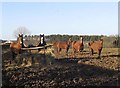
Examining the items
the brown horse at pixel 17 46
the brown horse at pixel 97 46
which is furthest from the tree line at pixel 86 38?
the brown horse at pixel 17 46

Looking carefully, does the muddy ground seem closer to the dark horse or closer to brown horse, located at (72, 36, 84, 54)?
the dark horse

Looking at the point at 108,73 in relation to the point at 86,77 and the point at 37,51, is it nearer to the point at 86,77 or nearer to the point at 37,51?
the point at 86,77

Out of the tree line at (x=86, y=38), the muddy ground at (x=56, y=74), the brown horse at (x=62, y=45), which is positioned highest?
the tree line at (x=86, y=38)

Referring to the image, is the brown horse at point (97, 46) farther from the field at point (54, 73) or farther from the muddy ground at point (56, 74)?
the muddy ground at point (56, 74)

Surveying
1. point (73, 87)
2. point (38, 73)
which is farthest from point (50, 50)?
point (73, 87)

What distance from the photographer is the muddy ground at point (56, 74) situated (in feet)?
30.7

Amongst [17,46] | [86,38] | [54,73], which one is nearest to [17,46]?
[17,46]

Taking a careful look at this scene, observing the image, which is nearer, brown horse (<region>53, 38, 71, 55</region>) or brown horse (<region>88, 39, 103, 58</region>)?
brown horse (<region>88, 39, 103, 58</region>)

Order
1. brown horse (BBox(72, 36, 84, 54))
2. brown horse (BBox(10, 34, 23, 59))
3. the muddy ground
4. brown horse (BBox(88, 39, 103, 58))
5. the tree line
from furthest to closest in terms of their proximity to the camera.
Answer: the tree line, brown horse (BBox(72, 36, 84, 54)), brown horse (BBox(88, 39, 103, 58)), brown horse (BBox(10, 34, 23, 59)), the muddy ground

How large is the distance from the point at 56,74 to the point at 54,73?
0.14 m

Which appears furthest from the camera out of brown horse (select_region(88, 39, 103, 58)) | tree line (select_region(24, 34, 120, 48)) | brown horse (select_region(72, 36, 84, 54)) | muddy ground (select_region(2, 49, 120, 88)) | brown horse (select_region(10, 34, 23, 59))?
tree line (select_region(24, 34, 120, 48))

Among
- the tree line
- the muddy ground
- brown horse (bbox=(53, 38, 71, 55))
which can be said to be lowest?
the muddy ground

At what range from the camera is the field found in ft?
30.8

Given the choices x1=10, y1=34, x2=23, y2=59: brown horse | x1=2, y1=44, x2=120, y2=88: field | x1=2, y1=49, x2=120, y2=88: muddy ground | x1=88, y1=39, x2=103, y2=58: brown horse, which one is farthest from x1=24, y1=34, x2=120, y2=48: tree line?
x1=2, y1=49, x2=120, y2=88: muddy ground
